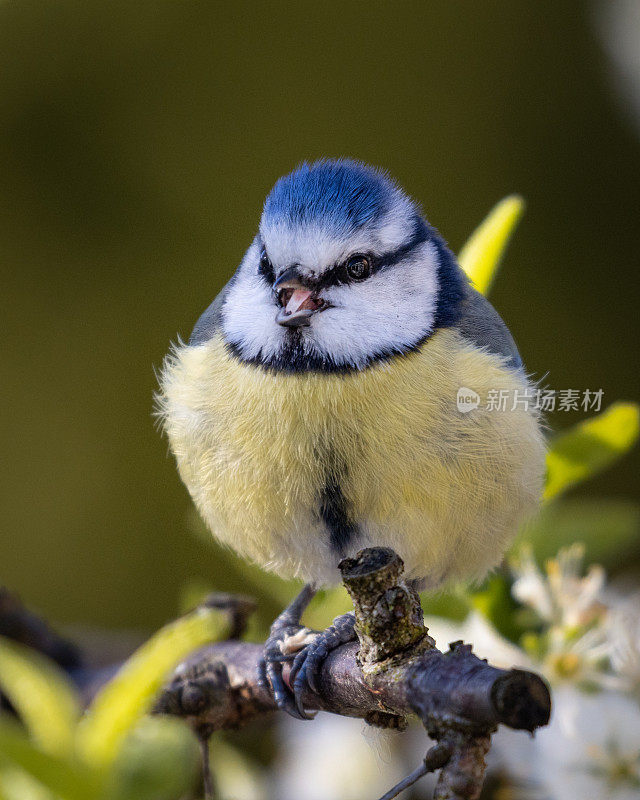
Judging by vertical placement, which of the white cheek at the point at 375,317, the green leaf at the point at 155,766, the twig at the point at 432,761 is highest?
the white cheek at the point at 375,317

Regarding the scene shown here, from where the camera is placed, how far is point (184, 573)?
167cm

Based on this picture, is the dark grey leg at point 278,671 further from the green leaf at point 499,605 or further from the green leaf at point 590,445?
the green leaf at point 590,445

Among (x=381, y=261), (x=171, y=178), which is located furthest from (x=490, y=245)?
(x=171, y=178)

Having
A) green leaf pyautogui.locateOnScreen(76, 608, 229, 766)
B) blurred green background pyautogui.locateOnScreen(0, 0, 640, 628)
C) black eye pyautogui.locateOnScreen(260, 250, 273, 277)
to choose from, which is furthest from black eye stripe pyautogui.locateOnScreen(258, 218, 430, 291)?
blurred green background pyautogui.locateOnScreen(0, 0, 640, 628)

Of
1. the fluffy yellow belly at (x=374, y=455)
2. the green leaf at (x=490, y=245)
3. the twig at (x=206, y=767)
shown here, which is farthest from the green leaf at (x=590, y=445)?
Answer: the twig at (x=206, y=767)

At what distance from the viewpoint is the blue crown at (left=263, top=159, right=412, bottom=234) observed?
0.71 metres

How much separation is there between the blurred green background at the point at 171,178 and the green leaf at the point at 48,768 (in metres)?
1.25

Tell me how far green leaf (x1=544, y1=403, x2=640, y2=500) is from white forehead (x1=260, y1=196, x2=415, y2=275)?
0.96ft

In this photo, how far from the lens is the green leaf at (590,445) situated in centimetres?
84

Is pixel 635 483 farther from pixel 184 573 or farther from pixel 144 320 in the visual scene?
pixel 144 320

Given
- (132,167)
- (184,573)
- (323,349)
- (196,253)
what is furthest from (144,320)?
(323,349)

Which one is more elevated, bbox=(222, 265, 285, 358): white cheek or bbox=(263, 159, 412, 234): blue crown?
bbox=(263, 159, 412, 234): blue crown

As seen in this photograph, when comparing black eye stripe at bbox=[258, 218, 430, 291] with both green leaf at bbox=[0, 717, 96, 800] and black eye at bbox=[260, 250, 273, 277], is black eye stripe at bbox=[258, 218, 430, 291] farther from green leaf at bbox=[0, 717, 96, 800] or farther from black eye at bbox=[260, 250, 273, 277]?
green leaf at bbox=[0, 717, 96, 800]

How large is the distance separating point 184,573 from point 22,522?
1.27 ft
